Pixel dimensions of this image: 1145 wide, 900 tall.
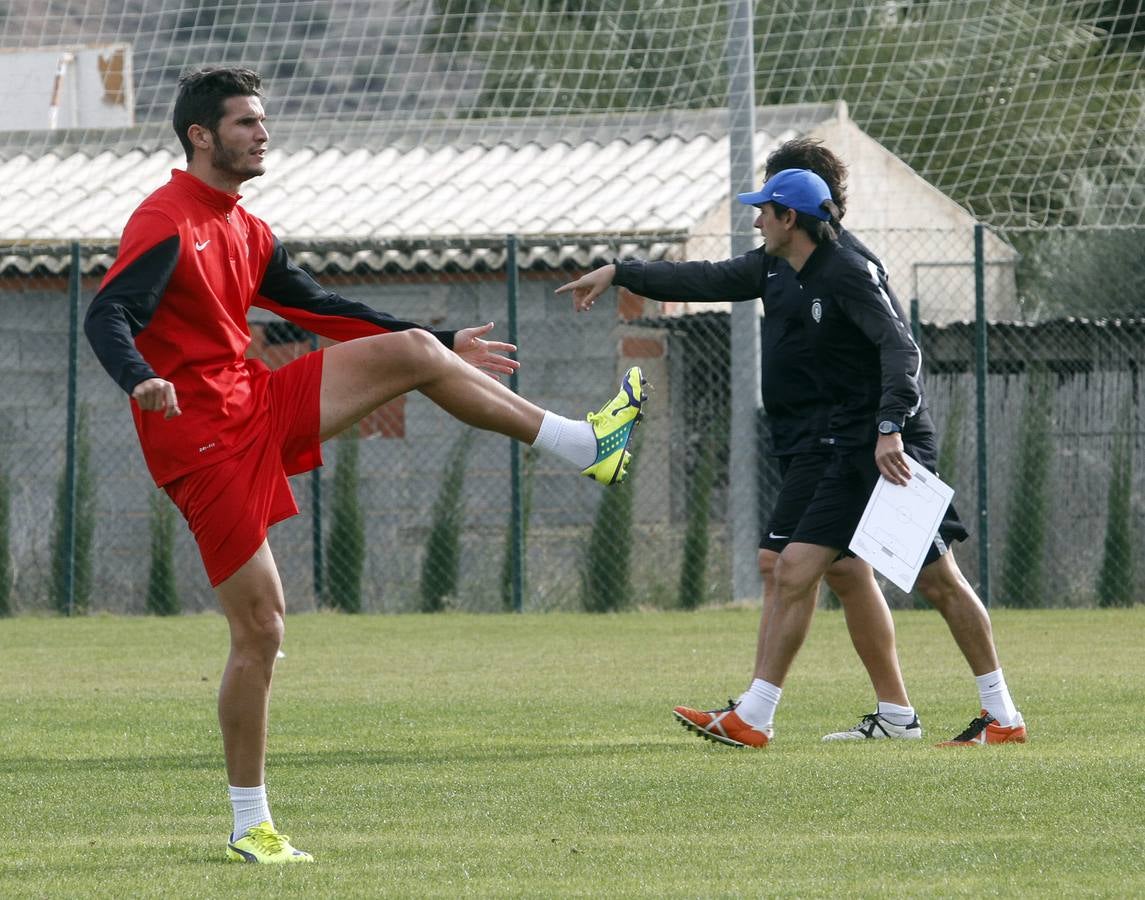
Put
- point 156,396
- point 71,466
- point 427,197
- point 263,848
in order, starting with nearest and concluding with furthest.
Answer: point 156,396 → point 263,848 → point 71,466 → point 427,197

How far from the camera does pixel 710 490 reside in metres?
14.4

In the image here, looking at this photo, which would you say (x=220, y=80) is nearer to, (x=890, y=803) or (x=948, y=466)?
(x=890, y=803)

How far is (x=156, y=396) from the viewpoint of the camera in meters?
4.83

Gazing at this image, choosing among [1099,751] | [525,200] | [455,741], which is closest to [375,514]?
[525,200]

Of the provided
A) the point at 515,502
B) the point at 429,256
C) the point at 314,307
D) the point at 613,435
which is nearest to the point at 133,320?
the point at 314,307

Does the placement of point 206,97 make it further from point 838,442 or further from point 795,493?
point 795,493

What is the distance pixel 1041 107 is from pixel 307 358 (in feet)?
61.8

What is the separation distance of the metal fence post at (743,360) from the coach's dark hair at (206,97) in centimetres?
877

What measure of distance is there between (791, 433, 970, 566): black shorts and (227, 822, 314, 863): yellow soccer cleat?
2753mm

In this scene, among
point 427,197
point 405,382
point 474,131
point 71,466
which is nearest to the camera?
point 405,382

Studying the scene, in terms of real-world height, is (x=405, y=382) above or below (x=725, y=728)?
above

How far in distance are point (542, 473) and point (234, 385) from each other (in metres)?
9.83

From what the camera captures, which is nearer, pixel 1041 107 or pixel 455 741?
pixel 455 741

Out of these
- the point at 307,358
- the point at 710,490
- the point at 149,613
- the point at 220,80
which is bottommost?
the point at 149,613
